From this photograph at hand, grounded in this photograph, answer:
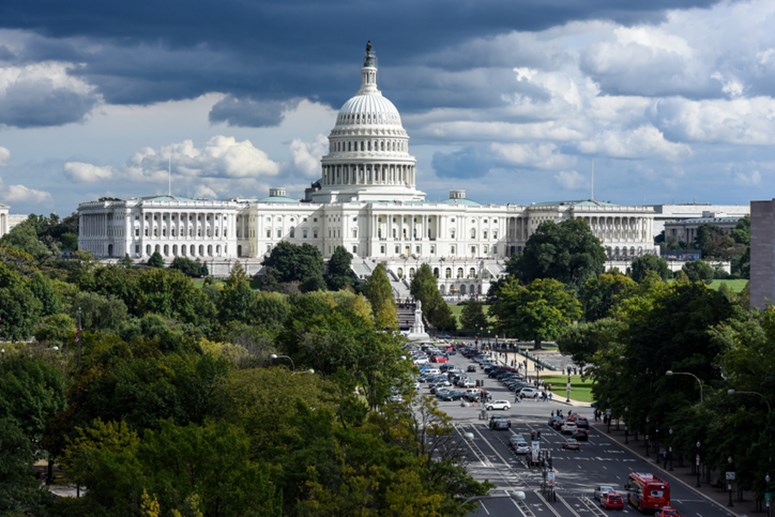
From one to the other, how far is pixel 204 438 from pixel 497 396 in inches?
2827

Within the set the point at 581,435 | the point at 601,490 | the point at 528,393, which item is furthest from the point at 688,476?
the point at 528,393

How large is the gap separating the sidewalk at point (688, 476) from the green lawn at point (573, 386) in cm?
2122

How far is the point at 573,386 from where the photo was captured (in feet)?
471

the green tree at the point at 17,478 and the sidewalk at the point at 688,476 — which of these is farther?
the sidewalk at the point at 688,476

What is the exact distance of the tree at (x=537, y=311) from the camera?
17988 centimetres

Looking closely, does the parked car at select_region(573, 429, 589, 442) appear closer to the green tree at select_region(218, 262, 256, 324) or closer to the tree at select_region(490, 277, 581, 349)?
the green tree at select_region(218, 262, 256, 324)

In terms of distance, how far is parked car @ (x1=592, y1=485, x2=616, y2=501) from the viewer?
7756cm

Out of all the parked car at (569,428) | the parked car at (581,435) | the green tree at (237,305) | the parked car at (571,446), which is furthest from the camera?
the green tree at (237,305)

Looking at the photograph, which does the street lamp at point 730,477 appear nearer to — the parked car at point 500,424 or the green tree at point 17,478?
the parked car at point 500,424

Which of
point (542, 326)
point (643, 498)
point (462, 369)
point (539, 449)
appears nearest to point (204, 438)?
point (643, 498)

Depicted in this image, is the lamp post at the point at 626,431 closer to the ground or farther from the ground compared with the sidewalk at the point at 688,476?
farther from the ground

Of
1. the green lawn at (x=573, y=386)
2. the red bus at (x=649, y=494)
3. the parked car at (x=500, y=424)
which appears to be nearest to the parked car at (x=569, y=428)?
the parked car at (x=500, y=424)

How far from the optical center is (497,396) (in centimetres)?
13038

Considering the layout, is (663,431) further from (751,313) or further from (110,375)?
(110,375)
